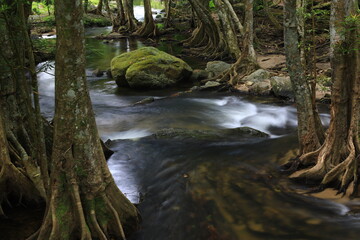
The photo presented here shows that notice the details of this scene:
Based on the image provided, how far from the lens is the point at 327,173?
572 cm

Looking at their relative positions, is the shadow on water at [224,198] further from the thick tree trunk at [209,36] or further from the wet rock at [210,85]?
the thick tree trunk at [209,36]

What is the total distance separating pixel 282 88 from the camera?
12484 mm

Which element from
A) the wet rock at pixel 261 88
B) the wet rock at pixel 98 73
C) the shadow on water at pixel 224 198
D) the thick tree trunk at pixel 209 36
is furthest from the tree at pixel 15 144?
the thick tree trunk at pixel 209 36

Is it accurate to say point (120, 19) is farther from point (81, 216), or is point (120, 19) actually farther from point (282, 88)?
point (81, 216)

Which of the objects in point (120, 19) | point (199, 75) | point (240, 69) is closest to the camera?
point (240, 69)

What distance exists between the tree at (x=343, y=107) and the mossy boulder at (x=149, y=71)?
30.5 feet

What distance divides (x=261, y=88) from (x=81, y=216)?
10268mm

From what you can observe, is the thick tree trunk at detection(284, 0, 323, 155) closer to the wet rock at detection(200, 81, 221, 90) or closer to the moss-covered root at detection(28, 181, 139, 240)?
the moss-covered root at detection(28, 181, 139, 240)

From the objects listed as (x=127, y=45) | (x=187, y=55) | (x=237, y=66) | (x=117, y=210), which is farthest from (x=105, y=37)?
(x=117, y=210)

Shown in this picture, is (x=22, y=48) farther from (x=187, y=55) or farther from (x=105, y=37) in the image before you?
→ (x=105, y=37)

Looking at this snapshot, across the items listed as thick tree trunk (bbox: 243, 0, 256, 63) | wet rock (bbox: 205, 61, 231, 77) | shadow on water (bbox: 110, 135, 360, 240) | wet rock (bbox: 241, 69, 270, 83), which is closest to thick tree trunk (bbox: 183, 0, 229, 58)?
wet rock (bbox: 205, 61, 231, 77)

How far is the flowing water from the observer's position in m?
5.02

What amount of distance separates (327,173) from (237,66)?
9492 mm

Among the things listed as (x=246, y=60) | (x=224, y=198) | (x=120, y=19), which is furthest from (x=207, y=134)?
(x=120, y=19)
